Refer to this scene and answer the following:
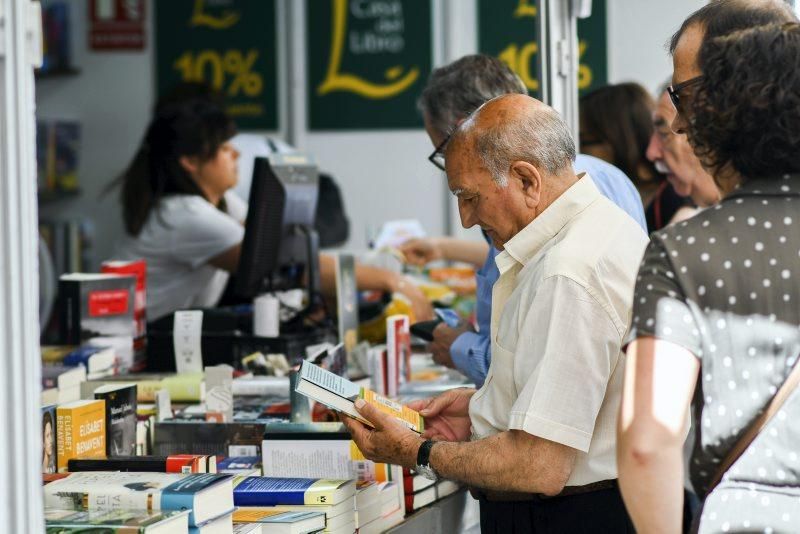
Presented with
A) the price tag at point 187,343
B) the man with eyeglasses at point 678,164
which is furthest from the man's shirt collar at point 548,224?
the man with eyeglasses at point 678,164

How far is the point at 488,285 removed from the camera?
2.63 m

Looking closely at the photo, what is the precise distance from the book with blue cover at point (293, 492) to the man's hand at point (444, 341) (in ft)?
2.68

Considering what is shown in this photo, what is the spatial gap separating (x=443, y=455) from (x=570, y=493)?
0.79 ft

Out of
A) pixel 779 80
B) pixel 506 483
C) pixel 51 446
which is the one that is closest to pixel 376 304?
pixel 51 446

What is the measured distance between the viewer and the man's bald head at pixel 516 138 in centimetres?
202

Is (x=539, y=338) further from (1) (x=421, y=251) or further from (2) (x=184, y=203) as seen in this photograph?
(1) (x=421, y=251)

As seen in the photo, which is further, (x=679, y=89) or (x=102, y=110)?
(x=102, y=110)

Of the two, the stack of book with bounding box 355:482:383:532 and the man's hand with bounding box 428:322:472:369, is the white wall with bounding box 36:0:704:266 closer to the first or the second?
the man's hand with bounding box 428:322:472:369

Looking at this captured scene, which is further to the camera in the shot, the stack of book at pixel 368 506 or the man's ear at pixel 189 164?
the man's ear at pixel 189 164

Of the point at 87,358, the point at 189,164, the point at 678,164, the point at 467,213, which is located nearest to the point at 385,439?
the point at 467,213

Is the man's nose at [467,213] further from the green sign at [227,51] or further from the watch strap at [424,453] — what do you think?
the green sign at [227,51]

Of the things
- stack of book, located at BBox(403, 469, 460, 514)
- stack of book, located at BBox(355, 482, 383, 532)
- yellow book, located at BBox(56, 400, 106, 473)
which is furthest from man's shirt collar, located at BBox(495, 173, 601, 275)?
yellow book, located at BBox(56, 400, 106, 473)

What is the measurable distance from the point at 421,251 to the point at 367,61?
9.05 feet

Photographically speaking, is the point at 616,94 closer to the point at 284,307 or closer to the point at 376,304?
the point at 376,304
